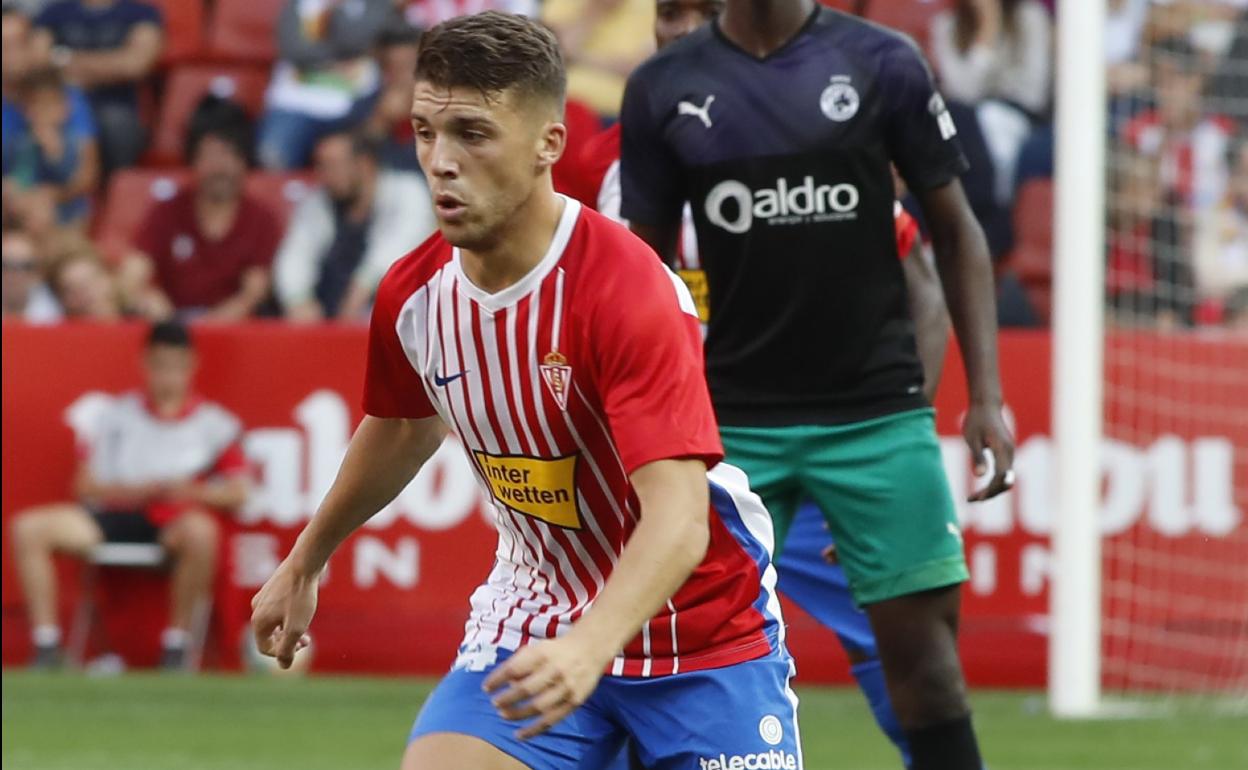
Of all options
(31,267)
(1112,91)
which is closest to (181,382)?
(31,267)

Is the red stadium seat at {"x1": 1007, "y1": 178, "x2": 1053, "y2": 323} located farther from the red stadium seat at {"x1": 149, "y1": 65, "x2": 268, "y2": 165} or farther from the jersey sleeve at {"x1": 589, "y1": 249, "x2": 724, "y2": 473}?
the jersey sleeve at {"x1": 589, "y1": 249, "x2": 724, "y2": 473}

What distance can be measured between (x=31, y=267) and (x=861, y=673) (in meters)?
7.16

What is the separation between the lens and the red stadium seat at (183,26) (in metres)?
14.2

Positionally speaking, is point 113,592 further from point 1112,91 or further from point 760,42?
point 760,42

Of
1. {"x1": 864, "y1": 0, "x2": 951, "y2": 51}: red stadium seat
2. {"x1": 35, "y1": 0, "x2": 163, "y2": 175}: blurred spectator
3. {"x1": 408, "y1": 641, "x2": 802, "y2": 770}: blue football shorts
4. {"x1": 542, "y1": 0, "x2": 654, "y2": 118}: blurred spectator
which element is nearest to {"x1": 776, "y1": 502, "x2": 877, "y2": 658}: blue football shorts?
{"x1": 408, "y1": 641, "x2": 802, "y2": 770}: blue football shorts

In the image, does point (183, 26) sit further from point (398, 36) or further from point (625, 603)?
point (625, 603)

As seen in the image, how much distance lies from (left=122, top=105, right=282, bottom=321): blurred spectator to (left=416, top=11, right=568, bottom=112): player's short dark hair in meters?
8.57

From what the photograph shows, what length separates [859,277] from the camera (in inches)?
217

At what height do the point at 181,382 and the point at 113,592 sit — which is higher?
the point at 181,382

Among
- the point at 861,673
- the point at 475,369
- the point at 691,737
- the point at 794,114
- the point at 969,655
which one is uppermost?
the point at 794,114

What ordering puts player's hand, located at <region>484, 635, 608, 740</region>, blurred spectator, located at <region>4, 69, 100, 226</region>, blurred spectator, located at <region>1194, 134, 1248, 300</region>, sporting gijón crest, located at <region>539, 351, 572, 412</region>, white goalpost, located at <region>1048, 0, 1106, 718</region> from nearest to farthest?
player's hand, located at <region>484, 635, 608, 740</region>, sporting gijón crest, located at <region>539, 351, 572, 412</region>, white goalpost, located at <region>1048, 0, 1106, 718</region>, blurred spectator, located at <region>1194, 134, 1248, 300</region>, blurred spectator, located at <region>4, 69, 100, 226</region>

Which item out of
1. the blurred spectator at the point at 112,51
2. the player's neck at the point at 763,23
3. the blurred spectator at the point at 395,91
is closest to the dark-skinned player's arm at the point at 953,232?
the player's neck at the point at 763,23

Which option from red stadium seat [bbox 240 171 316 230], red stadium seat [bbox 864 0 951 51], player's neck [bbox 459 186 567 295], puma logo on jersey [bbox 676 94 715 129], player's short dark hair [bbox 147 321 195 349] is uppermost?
red stadium seat [bbox 864 0 951 51]

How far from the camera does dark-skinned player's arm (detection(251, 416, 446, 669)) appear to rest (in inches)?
161
